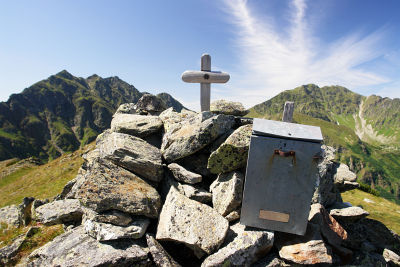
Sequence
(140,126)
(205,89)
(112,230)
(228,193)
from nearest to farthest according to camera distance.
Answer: (112,230)
(228,193)
(140,126)
(205,89)

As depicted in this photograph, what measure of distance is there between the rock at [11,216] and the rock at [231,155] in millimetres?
13646

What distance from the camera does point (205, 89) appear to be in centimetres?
1191

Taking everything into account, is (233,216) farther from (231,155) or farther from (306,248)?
(306,248)

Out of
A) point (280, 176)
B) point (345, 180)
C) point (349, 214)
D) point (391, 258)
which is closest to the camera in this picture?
point (280, 176)

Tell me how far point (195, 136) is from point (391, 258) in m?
9.39

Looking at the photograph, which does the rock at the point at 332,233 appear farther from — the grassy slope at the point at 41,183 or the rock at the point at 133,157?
the grassy slope at the point at 41,183

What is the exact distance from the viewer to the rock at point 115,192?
6743mm

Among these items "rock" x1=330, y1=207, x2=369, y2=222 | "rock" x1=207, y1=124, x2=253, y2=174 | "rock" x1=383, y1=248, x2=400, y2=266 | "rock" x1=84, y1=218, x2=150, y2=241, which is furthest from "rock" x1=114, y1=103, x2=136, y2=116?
"rock" x1=383, y1=248, x2=400, y2=266

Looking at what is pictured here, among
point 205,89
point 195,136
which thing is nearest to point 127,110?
point 205,89

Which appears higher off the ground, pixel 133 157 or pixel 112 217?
pixel 133 157

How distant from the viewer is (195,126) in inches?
356

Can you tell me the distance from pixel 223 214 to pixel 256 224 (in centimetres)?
124

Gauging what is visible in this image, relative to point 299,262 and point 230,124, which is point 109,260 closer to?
point 299,262

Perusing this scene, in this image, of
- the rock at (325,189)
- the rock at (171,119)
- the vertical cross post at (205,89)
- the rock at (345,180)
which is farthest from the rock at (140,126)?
the rock at (345,180)
